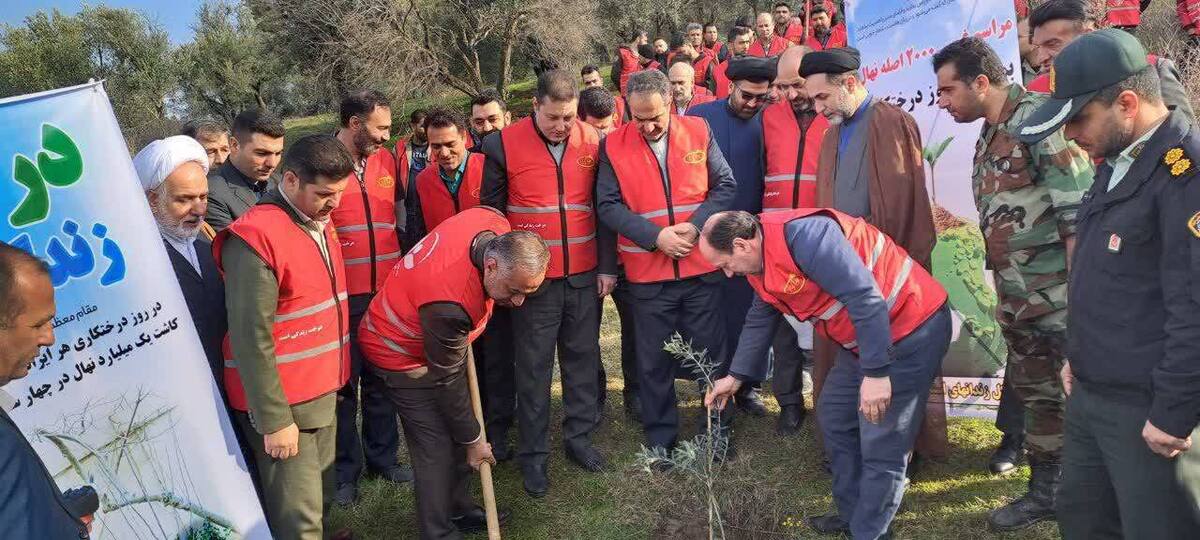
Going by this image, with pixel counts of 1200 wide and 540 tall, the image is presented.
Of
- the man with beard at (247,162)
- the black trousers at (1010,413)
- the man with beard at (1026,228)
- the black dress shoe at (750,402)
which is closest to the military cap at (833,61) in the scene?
the man with beard at (1026,228)

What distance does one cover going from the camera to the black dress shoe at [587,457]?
4320 mm

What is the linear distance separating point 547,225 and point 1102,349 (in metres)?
2.67

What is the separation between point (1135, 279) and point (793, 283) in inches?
42.4

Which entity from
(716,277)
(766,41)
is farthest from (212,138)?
(766,41)

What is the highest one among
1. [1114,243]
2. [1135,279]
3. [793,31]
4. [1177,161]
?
[793,31]

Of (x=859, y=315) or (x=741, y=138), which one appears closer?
(x=859, y=315)

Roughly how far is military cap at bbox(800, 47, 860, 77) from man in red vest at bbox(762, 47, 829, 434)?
55 cm

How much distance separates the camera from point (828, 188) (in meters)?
3.85

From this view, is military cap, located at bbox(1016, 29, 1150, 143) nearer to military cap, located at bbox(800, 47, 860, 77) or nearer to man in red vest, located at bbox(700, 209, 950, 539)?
man in red vest, located at bbox(700, 209, 950, 539)

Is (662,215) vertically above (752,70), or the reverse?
(752,70)

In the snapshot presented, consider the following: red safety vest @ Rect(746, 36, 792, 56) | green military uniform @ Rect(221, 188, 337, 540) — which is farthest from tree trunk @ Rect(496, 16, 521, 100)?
green military uniform @ Rect(221, 188, 337, 540)

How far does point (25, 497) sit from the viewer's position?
1.50 meters

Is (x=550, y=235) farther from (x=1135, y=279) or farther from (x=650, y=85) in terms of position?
(x=1135, y=279)

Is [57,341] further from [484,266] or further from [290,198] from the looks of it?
[484,266]
